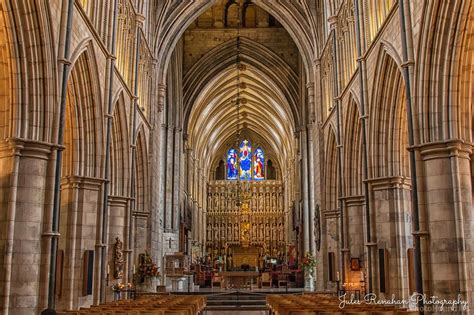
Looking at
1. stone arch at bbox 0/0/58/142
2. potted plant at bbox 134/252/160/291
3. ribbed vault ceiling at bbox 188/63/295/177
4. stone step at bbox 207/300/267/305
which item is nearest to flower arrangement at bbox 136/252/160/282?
potted plant at bbox 134/252/160/291

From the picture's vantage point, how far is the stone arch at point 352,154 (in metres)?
20.3

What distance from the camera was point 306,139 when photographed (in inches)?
1422

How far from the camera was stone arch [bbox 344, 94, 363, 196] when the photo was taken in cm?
2033

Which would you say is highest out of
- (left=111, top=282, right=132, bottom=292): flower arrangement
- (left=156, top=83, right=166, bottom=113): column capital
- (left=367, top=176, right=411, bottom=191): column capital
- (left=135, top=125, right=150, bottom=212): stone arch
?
(left=156, top=83, right=166, bottom=113): column capital

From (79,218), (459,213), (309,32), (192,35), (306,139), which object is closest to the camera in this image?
(459,213)

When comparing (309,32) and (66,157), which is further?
(309,32)

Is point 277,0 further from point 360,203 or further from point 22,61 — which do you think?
point 22,61

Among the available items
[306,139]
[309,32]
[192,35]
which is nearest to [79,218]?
[309,32]

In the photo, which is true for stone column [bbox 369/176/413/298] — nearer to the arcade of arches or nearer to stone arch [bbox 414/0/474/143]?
the arcade of arches

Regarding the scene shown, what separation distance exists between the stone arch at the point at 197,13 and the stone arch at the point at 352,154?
801 cm

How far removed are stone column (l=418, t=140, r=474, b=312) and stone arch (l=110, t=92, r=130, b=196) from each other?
475 inches

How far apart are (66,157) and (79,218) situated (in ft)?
6.58

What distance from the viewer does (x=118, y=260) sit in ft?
63.0

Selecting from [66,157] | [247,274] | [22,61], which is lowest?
[247,274]
